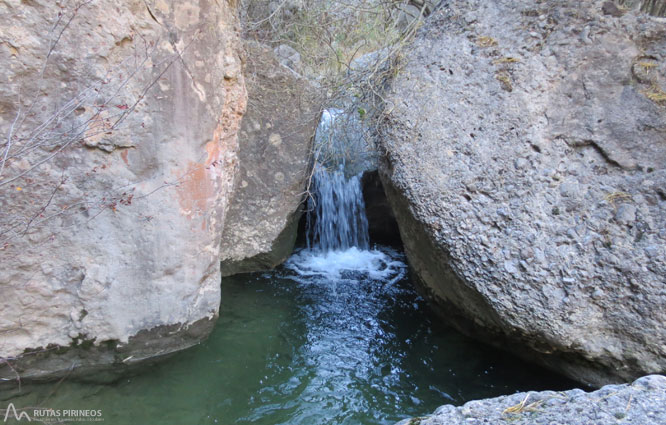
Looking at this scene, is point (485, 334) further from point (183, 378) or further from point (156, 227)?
point (156, 227)

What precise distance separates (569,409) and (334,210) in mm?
3843

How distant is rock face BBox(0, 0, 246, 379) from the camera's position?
7.02ft

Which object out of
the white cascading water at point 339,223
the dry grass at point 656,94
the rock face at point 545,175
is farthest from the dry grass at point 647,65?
the white cascading water at point 339,223

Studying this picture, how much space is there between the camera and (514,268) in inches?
95.1

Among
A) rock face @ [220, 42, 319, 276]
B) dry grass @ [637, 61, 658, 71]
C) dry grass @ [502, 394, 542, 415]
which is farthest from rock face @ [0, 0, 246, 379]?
dry grass @ [637, 61, 658, 71]

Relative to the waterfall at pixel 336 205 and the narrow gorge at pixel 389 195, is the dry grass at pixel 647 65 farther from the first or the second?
the waterfall at pixel 336 205

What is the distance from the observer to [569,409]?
56.2 inches

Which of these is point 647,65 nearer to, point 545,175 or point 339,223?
point 545,175

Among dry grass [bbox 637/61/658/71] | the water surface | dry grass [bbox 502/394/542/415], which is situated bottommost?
the water surface

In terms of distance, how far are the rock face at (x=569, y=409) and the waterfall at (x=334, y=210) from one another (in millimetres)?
3630

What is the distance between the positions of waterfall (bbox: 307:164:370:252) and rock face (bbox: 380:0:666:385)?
6.60 feet

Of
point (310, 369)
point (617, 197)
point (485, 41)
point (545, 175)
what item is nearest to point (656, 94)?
point (617, 197)

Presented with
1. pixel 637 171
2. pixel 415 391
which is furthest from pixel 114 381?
pixel 637 171

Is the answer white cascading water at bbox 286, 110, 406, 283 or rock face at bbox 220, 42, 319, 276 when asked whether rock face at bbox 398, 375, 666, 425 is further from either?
white cascading water at bbox 286, 110, 406, 283
